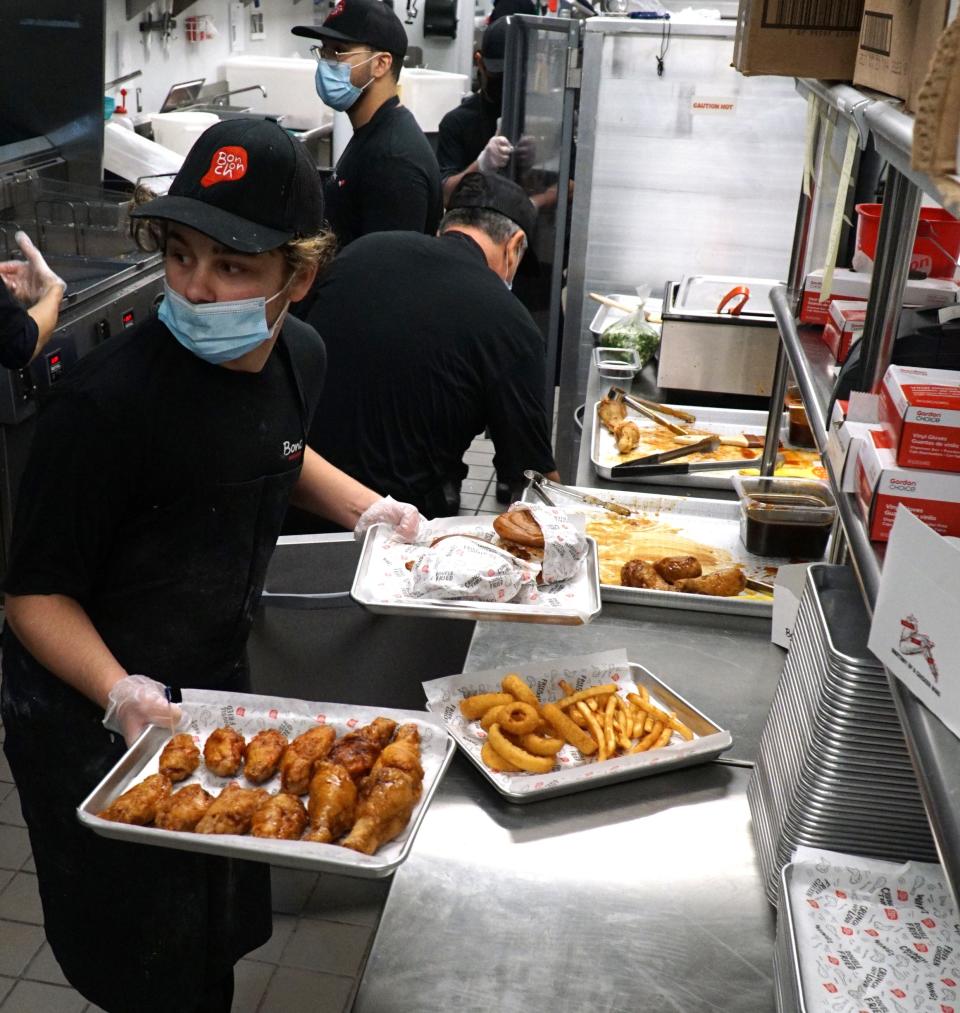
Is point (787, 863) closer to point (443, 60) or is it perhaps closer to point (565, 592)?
point (565, 592)

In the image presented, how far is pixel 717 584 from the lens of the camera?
94.2 inches

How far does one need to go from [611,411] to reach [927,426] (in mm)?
2274

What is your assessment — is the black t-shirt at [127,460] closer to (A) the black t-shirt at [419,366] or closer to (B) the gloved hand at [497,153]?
(A) the black t-shirt at [419,366]

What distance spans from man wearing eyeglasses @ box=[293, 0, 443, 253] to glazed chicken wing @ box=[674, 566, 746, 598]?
265 cm

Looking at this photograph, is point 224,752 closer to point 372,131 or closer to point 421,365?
point 421,365

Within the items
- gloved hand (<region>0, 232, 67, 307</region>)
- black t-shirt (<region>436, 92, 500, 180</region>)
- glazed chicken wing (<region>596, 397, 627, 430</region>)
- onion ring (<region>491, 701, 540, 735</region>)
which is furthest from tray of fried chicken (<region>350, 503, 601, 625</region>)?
black t-shirt (<region>436, 92, 500, 180</region>)

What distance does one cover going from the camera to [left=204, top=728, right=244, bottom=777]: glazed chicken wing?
5.36 feet

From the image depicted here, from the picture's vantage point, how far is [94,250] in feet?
16.1

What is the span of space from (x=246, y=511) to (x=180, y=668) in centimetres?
31

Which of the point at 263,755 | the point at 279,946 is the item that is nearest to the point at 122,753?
the point at 263,755

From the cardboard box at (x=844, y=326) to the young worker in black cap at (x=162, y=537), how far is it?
39.8 inches

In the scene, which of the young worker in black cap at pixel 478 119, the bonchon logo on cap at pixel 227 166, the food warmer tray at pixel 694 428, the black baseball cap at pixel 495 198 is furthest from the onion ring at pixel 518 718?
the young worker in black cap at pixel 478 119

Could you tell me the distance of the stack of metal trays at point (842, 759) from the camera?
53.2 inches

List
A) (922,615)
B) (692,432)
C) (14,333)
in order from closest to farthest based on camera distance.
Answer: (922,615), (14,333), (692,432)
